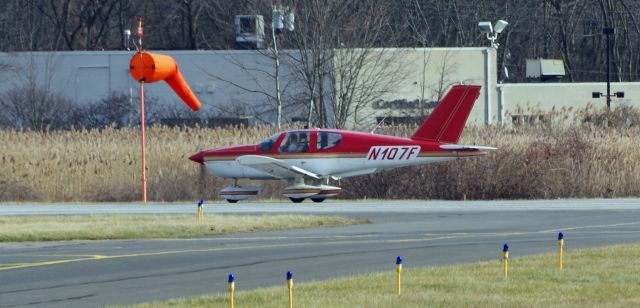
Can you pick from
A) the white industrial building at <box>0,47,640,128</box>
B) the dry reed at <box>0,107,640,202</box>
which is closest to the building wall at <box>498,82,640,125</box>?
the white industrial building at <box>0,47,640,128</box>

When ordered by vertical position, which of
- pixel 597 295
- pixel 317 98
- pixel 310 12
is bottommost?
pixel 597 295

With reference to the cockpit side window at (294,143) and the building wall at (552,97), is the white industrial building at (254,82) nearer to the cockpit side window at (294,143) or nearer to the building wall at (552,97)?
the building wall at (552,97)

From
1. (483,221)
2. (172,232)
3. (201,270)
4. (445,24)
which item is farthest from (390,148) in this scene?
(445,24)

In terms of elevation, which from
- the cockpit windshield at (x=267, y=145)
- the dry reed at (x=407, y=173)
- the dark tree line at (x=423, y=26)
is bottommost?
the dry reed at (x=407, y=173)

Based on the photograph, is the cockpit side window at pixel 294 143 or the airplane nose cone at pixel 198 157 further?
the airplane nose cone at pixel 198 157

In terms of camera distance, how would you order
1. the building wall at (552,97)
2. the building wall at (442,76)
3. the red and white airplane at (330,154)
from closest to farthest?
the red and white airplane at (330,154), the building wall at (442,76), the building wall at (552,97)

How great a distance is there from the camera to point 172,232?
22.0 metres

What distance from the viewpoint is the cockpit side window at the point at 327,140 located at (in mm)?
30828

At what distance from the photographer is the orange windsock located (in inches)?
794

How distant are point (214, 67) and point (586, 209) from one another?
81.2 ft

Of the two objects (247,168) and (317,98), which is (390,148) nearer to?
(247,168)

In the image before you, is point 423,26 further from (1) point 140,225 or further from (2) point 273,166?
(1) point 140,225

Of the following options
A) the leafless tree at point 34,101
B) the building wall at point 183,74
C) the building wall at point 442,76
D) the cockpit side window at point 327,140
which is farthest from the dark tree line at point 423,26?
the cockpit side window at point 327,140

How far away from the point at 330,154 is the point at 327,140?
1.24ft
